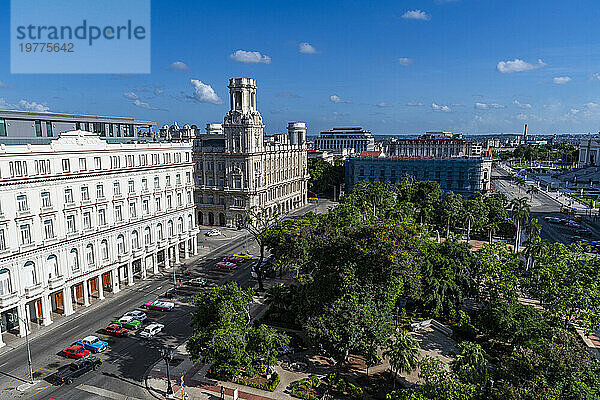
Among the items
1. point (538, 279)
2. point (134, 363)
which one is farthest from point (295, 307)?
point (538, 279)

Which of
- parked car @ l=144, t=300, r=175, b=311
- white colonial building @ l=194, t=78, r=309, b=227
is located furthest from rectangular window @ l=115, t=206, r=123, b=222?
white colonial building @ l=194, t=78, r=309, b=227

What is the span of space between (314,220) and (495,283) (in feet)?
100

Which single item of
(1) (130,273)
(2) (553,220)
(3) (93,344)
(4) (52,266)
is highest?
(4) (52,266)

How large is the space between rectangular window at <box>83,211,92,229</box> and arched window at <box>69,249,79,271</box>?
4.08m

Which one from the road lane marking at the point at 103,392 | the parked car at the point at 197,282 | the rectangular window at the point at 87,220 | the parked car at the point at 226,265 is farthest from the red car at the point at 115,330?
the parked car at the point at 226,265

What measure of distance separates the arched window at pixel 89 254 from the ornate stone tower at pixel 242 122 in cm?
5231

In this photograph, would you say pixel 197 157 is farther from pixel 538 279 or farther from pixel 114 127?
pixel 538 279

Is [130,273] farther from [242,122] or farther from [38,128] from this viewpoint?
[242,122]

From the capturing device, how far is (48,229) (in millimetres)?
54406

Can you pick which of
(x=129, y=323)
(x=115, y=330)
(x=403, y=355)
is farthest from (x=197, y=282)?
(x=403, y=355)

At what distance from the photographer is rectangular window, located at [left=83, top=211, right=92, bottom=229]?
5994 centimetres

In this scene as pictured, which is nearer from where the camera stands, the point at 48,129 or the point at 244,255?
the point at 48,129

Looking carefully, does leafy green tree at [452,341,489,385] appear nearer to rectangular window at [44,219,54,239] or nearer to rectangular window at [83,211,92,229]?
rectangular window at [44,219,54,239]

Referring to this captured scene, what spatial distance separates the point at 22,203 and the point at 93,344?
20.4m
